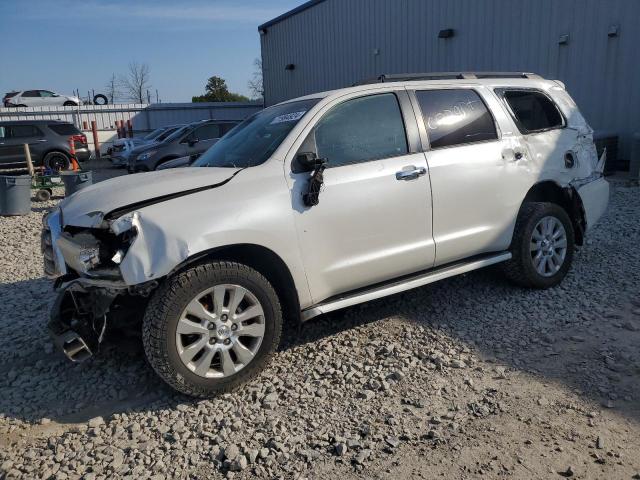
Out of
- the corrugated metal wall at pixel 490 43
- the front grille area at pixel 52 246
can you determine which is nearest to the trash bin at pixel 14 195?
the front grille area at pixel 52 246

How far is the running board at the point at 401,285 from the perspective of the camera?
356 cm

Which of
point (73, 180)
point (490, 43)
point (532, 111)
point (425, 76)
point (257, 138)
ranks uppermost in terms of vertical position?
point (490, 43)

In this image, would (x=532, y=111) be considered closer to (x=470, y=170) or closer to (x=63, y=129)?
(x=470, y=170)

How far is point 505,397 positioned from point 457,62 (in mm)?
13063

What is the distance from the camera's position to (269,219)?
3336mm

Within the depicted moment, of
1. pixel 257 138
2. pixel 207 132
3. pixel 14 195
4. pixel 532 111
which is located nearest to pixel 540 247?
pixel 532 111

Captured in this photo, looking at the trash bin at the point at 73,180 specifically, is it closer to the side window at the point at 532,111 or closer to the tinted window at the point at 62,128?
the tinted window at the point at 62,128

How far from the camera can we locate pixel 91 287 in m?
3.24

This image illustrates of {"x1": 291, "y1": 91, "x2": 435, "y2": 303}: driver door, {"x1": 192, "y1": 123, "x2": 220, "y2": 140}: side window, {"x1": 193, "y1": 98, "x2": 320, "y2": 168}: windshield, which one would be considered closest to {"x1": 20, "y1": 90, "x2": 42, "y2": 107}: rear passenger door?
{"x1": 192, "y1": 123, "x2": 220, "y2": 140}: side window

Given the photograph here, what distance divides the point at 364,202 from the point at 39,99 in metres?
30.8

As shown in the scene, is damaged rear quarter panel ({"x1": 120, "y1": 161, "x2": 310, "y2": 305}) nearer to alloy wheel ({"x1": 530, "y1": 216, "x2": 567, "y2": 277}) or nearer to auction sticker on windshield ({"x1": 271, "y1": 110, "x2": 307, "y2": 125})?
auction sticker on windshield ({"x1": 271, "y1": 110, "x2": 307, "y2": 125})

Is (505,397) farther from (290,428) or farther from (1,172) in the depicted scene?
(1,172)

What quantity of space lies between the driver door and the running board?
6cm

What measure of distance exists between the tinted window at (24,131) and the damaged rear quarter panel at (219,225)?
1572 cm
